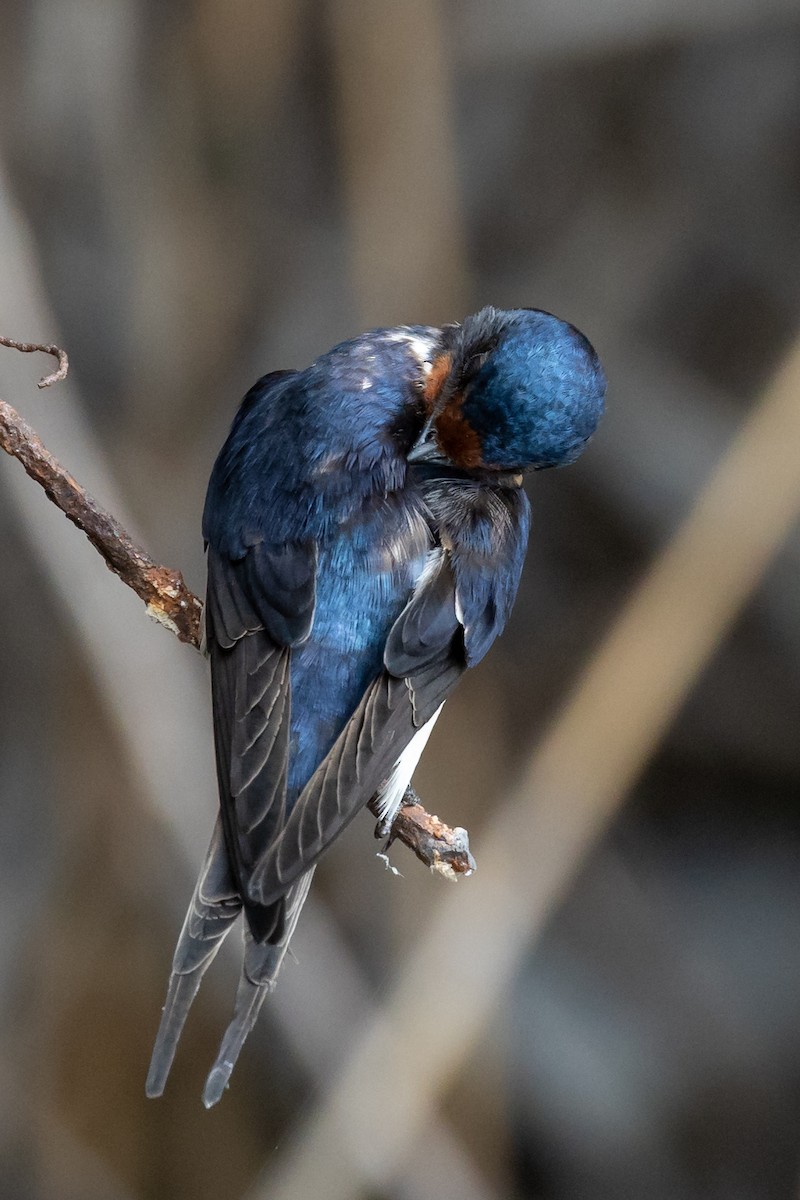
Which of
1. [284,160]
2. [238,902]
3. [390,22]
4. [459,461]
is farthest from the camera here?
[284,160]

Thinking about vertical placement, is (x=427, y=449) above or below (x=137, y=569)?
above

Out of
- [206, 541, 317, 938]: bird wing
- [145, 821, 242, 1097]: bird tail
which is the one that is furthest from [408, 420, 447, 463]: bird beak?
[145, 821, 242, 1097]: bird tail

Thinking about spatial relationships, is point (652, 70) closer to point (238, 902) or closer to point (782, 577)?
point (782, 577)

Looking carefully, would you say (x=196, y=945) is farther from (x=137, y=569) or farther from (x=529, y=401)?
(x=529, y=401)

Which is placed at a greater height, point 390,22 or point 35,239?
point 390,22

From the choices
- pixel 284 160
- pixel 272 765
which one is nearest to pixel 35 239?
pixel 284 160

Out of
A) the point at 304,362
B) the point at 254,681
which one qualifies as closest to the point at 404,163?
the point at 304,362

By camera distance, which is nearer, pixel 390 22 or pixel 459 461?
pixel 459 461
